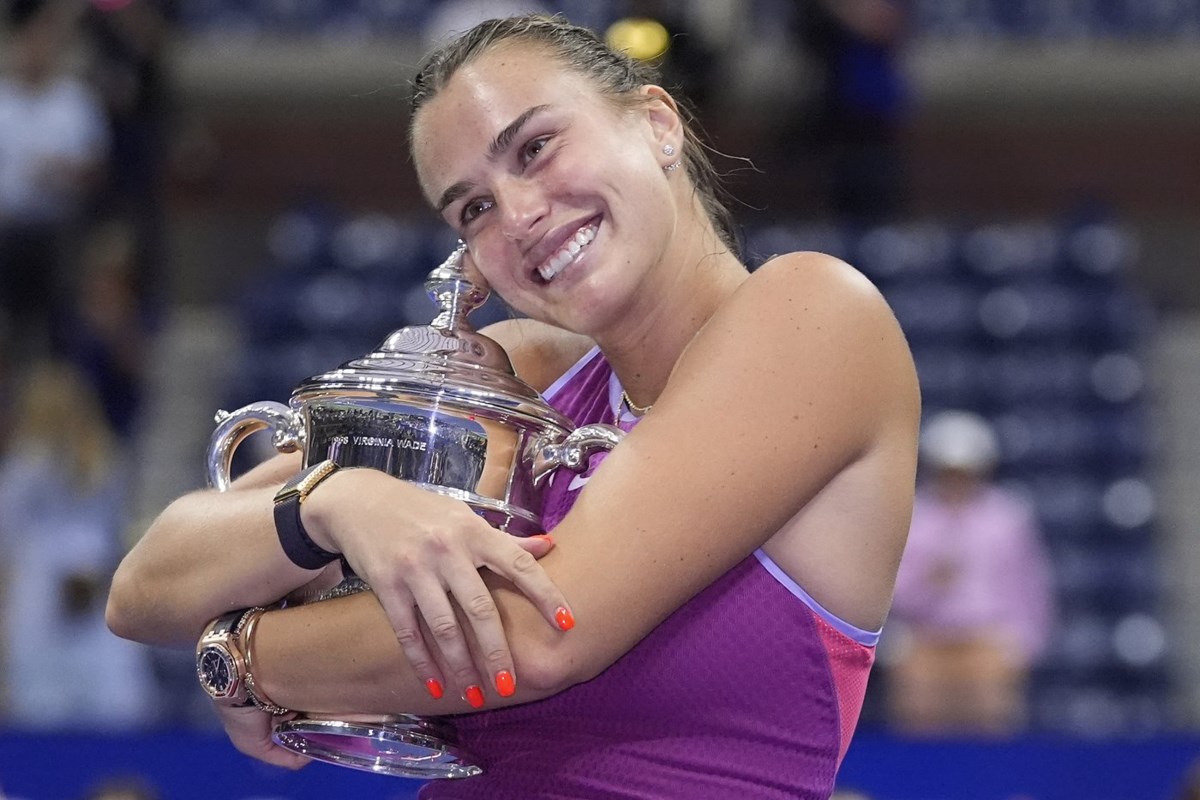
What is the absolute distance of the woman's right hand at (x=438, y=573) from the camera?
1.29 m

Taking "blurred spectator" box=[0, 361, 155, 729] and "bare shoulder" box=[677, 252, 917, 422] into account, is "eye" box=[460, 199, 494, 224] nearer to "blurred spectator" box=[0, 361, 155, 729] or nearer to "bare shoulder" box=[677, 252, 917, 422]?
"bare shoulder" box=[677, 252, 917, 422]

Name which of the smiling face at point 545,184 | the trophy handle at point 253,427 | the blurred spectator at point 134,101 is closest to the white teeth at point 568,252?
the smiling face at point 545,184

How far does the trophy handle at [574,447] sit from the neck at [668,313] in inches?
7.3

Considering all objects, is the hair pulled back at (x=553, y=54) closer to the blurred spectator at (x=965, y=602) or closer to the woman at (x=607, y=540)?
the woman at (x=607, y=540)

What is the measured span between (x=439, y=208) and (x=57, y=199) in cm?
484

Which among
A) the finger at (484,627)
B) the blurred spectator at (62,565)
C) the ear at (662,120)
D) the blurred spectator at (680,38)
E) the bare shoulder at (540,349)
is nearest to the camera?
the finger at (484,627)

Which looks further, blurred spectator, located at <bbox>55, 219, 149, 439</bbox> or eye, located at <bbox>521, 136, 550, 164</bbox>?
blurred spectator, located at <bbox>55, 219, 149, 439</bbox>

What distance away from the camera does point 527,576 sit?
1.30 meters

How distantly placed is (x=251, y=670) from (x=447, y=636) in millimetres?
209

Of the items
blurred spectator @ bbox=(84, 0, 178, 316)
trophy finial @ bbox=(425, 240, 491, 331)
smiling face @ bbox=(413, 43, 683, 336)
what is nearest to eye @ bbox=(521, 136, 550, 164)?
smiling face @ bbox=(413, 43, 683, 336)

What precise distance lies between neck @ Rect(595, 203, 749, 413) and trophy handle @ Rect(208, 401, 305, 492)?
297 millimetres

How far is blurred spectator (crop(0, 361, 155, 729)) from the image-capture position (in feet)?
15.9

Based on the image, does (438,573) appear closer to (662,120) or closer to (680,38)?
(662,120)

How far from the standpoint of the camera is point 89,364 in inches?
236
